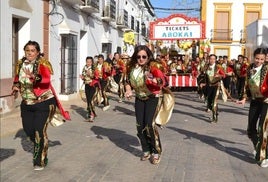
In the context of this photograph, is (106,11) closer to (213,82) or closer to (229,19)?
(213,82)

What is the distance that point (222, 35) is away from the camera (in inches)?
1623

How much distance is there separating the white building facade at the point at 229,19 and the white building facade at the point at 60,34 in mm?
15595

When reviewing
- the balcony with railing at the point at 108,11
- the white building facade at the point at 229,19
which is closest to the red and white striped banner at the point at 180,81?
the balcony with railing at the point at 108,11

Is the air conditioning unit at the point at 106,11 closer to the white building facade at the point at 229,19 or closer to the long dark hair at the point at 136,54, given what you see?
the long dark hair at the point at 136,54

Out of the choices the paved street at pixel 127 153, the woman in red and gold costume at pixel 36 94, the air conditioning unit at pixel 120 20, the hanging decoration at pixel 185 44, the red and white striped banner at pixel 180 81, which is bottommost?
the paved street at pixel 127 153

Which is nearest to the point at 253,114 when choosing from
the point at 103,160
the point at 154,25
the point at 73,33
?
the point at 103,160

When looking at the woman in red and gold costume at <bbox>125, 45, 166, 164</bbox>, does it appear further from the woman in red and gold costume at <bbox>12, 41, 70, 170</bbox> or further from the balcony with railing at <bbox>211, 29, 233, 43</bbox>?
the balcony with railing at <bbox>211, 29, 233, 43</bbox>

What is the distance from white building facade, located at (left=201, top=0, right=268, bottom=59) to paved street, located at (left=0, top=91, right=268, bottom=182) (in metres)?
30.1

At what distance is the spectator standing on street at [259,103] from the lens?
661 cm

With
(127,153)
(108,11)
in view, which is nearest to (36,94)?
(127,153)

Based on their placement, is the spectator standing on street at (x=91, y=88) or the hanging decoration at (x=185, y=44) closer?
the spectator standing on street at (x=91, y=88)

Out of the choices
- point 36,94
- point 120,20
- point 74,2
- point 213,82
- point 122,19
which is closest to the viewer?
point 36,94

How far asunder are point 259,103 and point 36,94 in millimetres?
3088

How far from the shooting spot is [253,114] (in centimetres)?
686
